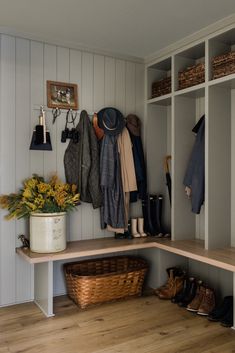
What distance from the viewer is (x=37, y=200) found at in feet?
8.75

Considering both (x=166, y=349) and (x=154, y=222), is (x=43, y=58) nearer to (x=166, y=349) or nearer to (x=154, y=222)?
(x=154, y=222)

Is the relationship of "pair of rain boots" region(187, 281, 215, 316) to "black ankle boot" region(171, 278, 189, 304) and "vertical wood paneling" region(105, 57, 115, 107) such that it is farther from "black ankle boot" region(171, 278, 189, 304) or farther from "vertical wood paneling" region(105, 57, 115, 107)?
"vertical wood paneling" region(105, 57, 115, 107)

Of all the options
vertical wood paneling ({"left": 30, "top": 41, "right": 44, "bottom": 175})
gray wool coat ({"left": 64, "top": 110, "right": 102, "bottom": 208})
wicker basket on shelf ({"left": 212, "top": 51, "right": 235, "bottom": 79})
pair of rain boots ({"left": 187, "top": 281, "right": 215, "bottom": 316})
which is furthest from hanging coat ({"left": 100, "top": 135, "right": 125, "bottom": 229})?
wicker basket on shelf ({"left": 212, "top": 51, "right": 235, "bottom": 79})

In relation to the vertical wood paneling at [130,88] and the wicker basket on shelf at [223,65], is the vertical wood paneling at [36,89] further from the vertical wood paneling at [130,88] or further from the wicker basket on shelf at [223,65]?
the wicker basket on shelf at [223,65]

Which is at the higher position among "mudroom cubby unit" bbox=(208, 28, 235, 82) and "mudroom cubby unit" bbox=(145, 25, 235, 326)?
"mudroom cubby unit" bbox=(208, 28, 235, 82)

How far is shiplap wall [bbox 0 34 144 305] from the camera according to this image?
9.34ft

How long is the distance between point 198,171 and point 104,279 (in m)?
1.26

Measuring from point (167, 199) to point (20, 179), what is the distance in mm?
1570

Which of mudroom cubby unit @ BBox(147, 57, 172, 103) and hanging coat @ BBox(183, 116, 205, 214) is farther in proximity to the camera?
mudroom cubby unit @ BBox(147, 57, 172, 103)

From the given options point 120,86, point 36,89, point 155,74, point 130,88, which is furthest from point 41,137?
point 155,74

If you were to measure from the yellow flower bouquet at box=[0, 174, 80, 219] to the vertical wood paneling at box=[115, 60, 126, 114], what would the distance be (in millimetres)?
1125

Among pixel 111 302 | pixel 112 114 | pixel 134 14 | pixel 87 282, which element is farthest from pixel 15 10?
pixel 111 302

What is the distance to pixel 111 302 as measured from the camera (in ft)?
9.70

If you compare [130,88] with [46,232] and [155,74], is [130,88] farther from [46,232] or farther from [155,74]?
[46,232]
